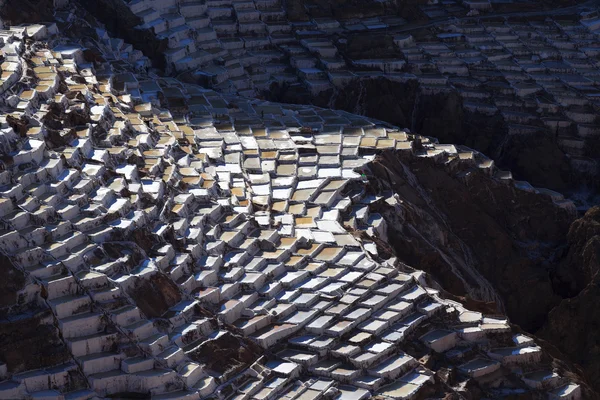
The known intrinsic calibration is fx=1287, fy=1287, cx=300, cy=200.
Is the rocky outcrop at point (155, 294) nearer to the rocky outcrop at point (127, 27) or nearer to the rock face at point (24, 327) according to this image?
the rock face at point (24, 327)

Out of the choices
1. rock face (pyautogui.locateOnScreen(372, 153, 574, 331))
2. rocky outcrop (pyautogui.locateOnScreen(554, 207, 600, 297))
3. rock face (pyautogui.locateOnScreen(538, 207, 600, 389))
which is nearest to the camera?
rock face (pyautogui.locateOnScreen(538, 207, 600, 389))

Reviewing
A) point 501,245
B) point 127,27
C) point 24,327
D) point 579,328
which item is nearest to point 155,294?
point 24,327

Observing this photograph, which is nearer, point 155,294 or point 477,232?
point 155,294

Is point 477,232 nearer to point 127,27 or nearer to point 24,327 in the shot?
point 127,27

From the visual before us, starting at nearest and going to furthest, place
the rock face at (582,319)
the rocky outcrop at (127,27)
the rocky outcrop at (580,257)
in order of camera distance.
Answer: the rock face at (582,319)
the rocky outcrop at (580,257)
the rocky outcrop at (127,27)

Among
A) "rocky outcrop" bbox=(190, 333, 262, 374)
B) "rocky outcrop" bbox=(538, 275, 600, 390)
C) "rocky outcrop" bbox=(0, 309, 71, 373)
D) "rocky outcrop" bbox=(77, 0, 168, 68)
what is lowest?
"rocky outcrop" bbox=(538, 275, 600, 390)

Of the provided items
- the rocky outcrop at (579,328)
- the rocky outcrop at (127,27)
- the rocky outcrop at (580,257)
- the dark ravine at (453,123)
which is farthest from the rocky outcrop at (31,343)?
Answer: the dark ravine at (453,123)

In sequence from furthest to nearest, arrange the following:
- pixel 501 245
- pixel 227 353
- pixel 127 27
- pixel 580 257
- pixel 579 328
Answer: pixel 127 27 → pixel 501 245 → pixel 580 257 → pixel 579 328 → pixel 227 353

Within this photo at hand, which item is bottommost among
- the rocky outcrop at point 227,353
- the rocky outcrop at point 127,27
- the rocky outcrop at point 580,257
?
the rocky outcrop at point 580,257

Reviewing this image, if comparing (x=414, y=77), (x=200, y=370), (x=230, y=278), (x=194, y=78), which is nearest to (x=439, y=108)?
(x=414, y=77)

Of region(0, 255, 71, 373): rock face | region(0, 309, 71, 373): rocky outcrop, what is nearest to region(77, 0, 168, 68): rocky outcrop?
region(0, 255, 71, 373): rock face

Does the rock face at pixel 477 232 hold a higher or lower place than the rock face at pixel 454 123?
lower

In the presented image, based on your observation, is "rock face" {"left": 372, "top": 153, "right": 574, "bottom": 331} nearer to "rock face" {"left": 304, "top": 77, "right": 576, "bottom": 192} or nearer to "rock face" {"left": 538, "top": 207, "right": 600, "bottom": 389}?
"rock face" {"left": 538, "top": 207, "right": 600, "bottom": 389}
